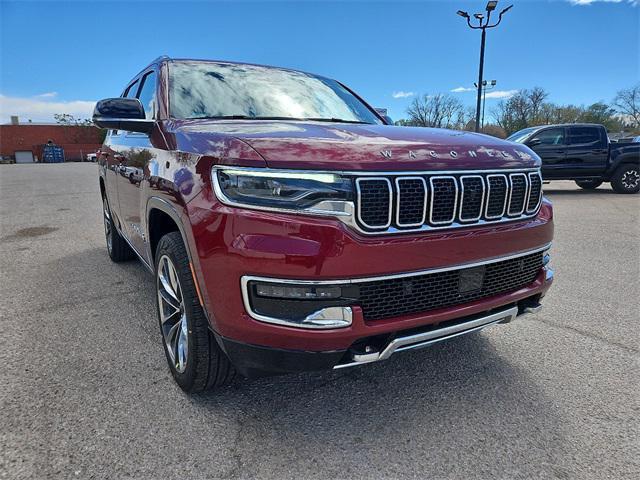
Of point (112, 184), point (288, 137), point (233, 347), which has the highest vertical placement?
point (288, 137)

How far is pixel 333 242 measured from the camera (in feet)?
5.86

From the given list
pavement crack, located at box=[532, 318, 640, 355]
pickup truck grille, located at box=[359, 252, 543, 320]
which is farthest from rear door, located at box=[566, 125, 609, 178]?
pickup truck grille, located at box=[359, 252, 543, 320]

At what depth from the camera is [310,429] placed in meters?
2.15

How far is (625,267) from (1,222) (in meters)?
9.58

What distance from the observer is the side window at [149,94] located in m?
3.11

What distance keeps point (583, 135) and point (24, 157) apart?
73292mm

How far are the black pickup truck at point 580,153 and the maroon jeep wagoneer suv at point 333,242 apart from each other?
10.6 m

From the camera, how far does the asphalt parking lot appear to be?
1926mm

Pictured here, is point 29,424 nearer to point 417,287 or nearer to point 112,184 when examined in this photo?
point 417,287

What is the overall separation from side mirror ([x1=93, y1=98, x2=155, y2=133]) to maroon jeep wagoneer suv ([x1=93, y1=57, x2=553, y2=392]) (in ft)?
0.70

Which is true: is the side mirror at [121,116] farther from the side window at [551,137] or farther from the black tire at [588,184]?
the black tire at [588,184]

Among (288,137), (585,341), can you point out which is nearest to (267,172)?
(288,137)

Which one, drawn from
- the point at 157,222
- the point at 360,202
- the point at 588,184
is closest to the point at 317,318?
the point at 360,202

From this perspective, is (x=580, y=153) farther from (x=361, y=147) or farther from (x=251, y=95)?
(x=361, y=147)
